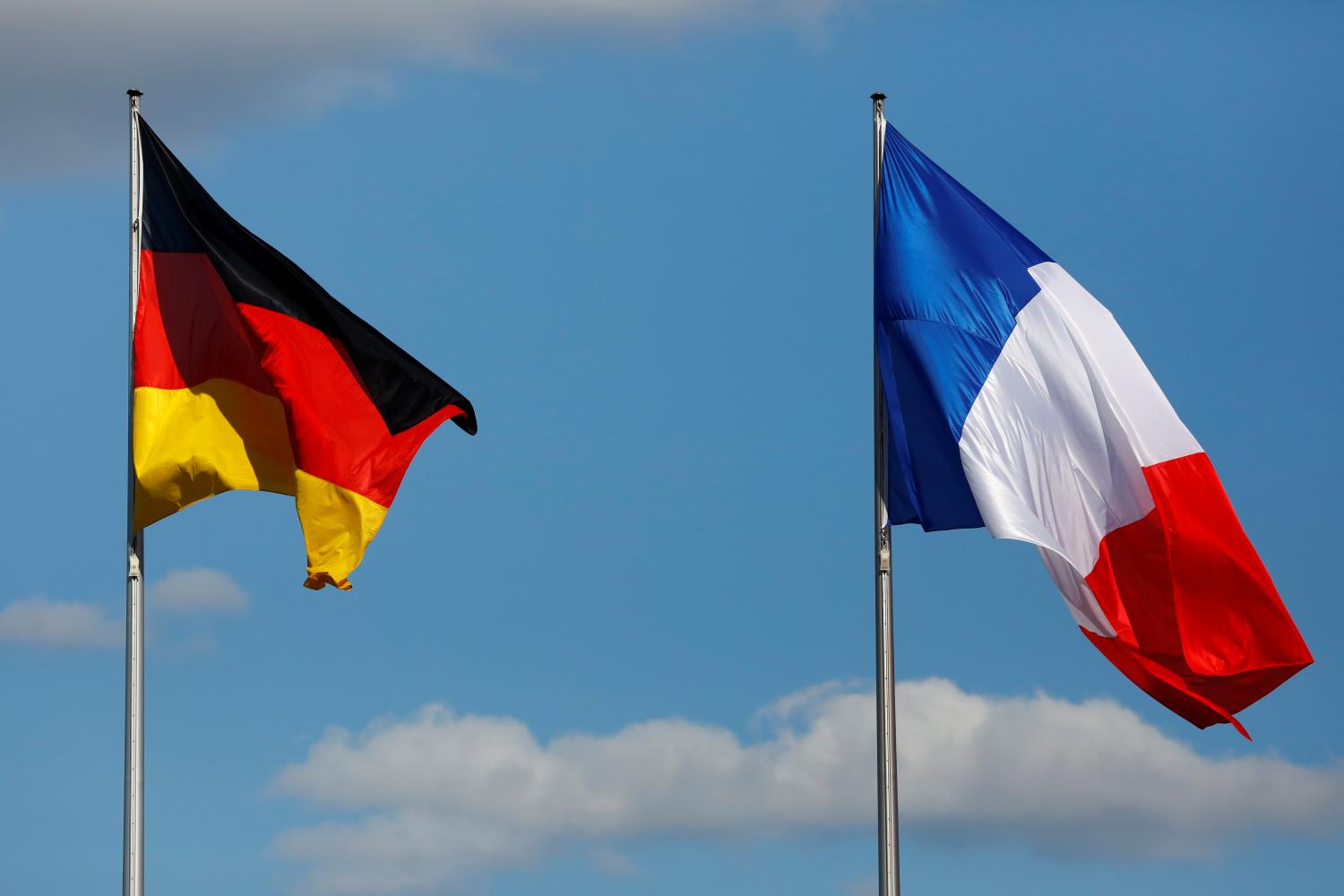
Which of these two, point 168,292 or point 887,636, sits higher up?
point 168,292

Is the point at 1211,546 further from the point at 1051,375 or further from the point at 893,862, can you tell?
the point at 893,862

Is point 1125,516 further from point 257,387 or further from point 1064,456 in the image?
point 257,387

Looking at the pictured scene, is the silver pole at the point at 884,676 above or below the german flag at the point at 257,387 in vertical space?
below

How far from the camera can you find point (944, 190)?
2544cm

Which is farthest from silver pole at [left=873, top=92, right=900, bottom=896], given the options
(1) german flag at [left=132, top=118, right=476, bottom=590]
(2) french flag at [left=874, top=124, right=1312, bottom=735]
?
(1) german flag at [left=132, top=118, right=476, bottom=590]

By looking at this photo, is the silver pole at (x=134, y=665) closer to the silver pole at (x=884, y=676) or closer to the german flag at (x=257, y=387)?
the german flag at (x=257, y=387)

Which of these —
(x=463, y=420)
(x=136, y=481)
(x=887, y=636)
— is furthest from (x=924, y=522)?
(x=136, y=481)

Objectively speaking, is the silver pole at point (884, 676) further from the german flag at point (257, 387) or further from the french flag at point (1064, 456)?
the german flag at point (257, 387)

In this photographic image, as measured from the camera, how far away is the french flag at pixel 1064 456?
945 inches

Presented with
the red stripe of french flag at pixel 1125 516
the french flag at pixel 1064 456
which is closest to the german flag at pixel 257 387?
the french flag at pixel 1064 456

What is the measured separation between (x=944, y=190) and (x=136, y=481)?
10700 millimetres

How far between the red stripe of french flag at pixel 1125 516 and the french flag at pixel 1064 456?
2 cm

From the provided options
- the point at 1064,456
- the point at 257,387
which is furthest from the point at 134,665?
the point at 1064,456

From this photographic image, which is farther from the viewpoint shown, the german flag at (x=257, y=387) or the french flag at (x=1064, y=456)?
the german flag at (x=257, y=387)
